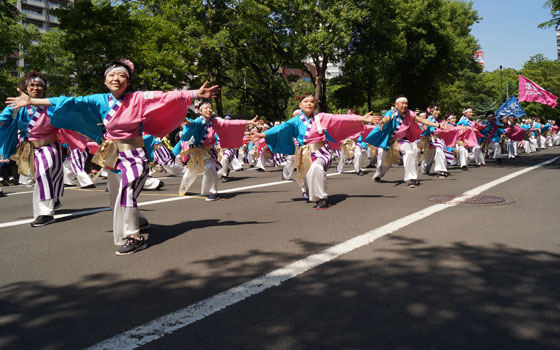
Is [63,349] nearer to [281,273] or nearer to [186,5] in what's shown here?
[281,273]

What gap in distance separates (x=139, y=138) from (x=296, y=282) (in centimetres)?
259

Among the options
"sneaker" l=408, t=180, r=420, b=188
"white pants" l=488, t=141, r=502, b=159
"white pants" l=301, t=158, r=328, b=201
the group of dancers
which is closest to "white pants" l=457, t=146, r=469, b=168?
the group of dancers

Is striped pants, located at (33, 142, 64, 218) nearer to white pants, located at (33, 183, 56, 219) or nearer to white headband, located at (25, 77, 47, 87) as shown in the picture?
white pants, located at (33, 183, 56, 219)

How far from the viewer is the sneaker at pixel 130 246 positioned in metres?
4.90

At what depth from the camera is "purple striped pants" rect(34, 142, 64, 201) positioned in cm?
702

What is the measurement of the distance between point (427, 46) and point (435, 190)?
87.1 feet

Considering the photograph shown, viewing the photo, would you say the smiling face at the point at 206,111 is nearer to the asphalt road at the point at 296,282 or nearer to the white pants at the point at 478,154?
the asphalt road at the point at 296,282

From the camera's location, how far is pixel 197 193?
10586 millimetres

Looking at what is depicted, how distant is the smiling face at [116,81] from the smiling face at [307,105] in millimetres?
3249

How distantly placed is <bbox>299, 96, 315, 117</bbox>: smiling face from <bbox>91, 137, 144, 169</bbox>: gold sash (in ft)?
10.8

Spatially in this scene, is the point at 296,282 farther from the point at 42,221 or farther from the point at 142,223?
the point at 42,221

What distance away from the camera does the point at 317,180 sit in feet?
25.2

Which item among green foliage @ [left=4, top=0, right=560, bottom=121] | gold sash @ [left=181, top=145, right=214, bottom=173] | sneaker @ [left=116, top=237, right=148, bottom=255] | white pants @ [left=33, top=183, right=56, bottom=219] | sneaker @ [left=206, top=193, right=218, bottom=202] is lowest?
sneaker @ [left=116, top=237, right=148, bottom=255]

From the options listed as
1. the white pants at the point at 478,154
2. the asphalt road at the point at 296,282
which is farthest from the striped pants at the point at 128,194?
the white pants at the point at 478,154
